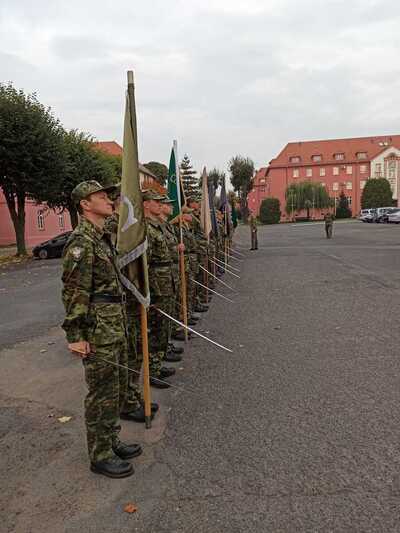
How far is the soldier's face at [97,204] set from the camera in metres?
3.34

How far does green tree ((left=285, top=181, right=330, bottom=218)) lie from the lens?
74875 millimetres

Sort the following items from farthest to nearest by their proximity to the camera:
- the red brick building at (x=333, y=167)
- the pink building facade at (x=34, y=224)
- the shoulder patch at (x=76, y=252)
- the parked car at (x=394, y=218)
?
the red brick building at (x=333, y=167) < the parked car at (x=394, y=218) < the pink building facade at (x=34, y=224) < the shoulder patch at (x=76, y=252)

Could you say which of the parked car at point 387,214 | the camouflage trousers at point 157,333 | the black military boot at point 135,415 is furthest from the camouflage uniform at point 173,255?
the parked car at point 387,214

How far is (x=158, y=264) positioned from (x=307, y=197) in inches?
2865

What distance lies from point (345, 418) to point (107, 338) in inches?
85.3

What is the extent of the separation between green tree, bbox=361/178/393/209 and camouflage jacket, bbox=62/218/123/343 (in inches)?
3126

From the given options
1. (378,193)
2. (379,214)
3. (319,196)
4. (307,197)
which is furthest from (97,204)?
(378,193)

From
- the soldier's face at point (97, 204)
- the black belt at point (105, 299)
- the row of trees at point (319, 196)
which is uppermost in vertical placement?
the row of trees at point (319, 196)

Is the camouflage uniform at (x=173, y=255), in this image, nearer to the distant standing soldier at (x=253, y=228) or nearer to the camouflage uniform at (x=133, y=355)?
the camouflage uniform at (x=133, y=355)

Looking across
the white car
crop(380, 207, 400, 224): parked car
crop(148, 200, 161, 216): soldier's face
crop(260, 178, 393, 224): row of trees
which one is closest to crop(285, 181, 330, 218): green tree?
crop(260, 178, 393, 224): row of trees

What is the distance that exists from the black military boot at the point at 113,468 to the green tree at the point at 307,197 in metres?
74.4

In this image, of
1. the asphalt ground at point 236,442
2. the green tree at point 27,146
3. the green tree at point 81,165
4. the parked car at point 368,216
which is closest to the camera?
the asphalt ground at point 236,442

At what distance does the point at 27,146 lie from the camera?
870 inches

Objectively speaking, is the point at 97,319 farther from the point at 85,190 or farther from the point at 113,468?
the point at 113,468
